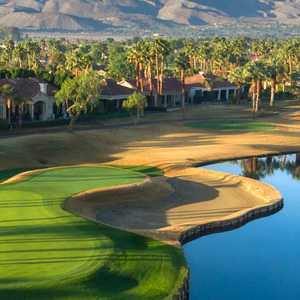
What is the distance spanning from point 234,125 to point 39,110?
3335 centimetres

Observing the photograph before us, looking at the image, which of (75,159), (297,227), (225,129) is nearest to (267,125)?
(225,129)

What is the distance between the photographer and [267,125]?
9025 centimetres

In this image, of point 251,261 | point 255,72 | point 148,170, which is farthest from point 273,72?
point 251,261

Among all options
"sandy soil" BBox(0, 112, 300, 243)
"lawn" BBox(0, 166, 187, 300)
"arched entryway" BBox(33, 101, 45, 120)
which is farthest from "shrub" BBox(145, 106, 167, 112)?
"lawn" BBox(0, 166, 187, 300)

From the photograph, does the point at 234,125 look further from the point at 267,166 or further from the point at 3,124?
the point at 3,124

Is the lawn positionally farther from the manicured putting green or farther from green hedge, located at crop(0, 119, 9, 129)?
the manicured putting green

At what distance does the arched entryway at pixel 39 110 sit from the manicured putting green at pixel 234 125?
24477mm

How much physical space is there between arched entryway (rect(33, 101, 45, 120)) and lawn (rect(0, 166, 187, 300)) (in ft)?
157

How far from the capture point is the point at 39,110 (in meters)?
83.4

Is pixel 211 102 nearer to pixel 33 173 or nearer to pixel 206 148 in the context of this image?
pixel 206 148

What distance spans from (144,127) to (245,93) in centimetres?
5442

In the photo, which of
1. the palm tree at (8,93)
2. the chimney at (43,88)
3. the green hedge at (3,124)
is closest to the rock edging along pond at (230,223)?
the palm tree at (8,93)

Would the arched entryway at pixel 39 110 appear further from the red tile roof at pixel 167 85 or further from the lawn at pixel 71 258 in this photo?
the lawn at pixel 71 258

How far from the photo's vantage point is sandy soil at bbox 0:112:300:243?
37406 mm
